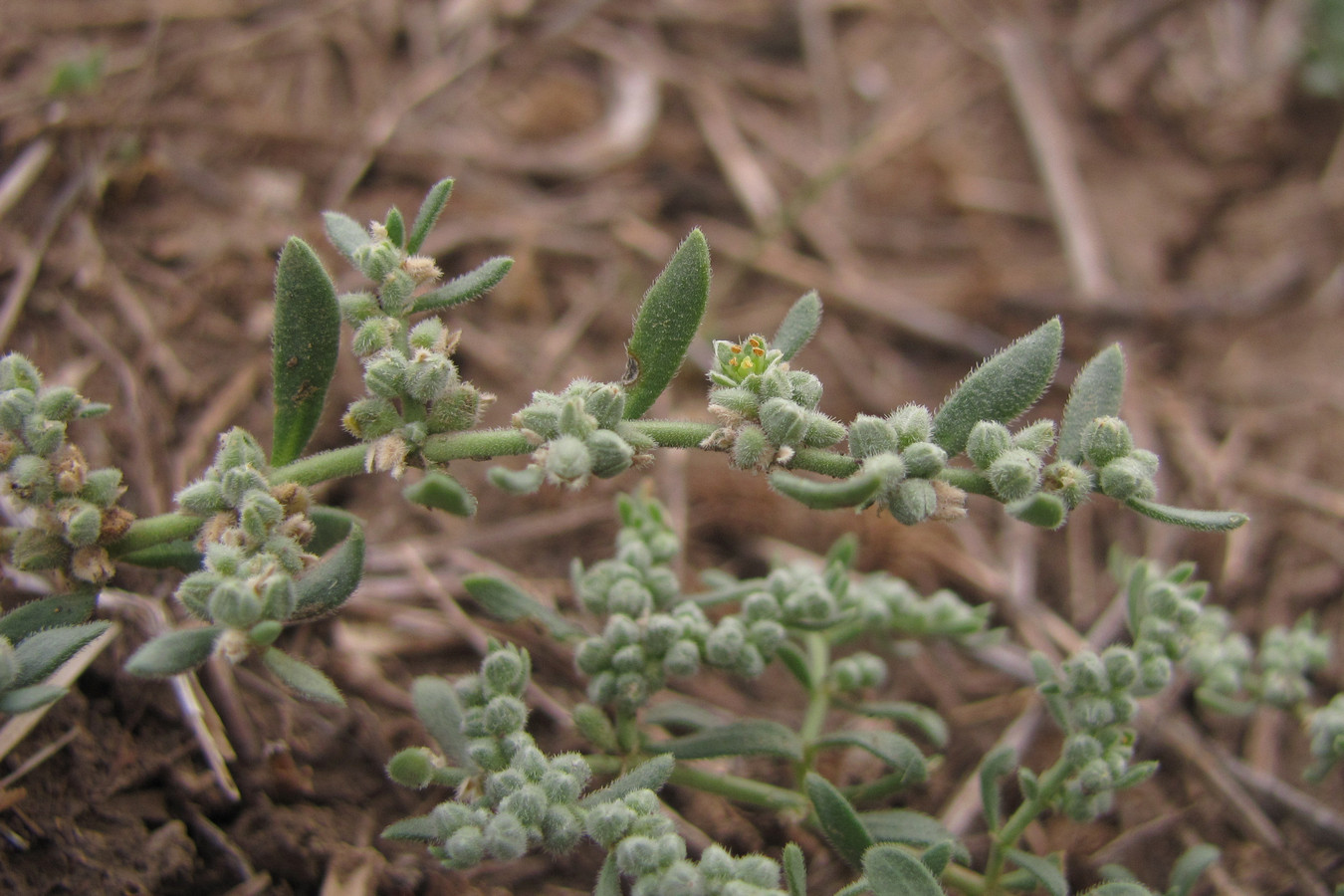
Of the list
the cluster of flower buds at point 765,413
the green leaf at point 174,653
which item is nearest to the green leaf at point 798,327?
the cluster of flower buds at point 765,413

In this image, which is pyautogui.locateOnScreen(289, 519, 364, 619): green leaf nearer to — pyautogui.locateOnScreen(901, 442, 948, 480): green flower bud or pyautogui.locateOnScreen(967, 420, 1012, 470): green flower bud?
pyautogui.locateOnScreen(901, 442, 948, 480): green flower bud

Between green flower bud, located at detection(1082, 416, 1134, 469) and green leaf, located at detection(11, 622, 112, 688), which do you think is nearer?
green leaf, located at detection(11, 622, 112, 688)

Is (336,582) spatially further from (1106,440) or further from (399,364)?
(1106,440)

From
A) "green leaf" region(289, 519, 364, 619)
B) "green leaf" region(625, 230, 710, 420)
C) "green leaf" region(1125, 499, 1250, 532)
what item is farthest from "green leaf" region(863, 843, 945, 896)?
"green leaf" region(289, 519, 364, 619)

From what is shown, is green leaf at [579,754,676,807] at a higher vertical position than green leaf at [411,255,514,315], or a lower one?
lower

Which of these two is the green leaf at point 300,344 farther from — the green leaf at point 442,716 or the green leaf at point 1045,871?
the green leaf at point 1045,871

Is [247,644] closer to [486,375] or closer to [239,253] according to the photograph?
[486,375]

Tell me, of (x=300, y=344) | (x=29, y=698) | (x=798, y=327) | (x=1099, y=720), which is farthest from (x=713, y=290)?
(x=29, y=698)

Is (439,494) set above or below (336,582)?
above
